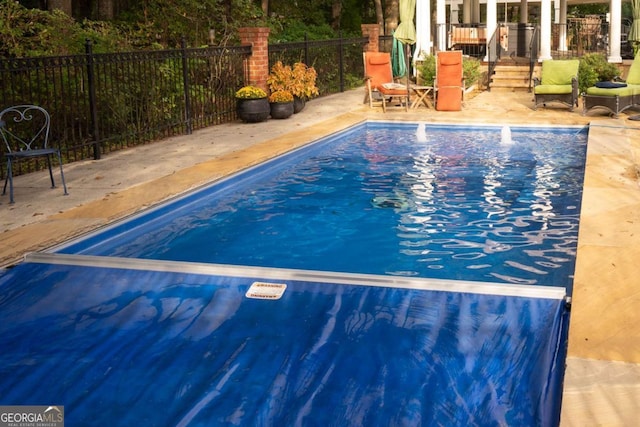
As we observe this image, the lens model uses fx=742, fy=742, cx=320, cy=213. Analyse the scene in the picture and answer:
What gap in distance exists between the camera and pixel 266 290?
4984 millimetres

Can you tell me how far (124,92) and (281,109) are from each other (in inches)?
137

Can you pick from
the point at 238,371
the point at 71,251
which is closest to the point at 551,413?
the point at 238,371

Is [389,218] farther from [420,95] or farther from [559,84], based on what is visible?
[420,95]

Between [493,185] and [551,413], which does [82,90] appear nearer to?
[493,185]

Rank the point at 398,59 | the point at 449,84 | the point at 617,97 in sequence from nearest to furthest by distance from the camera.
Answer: the point at 617,97 → the point at 449,84 → the point at 398,59

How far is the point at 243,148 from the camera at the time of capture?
10336 millimetres

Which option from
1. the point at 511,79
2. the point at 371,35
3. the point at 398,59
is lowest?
the point at 511,79

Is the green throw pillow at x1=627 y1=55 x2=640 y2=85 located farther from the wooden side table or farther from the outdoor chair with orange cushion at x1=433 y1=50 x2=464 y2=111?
the wooden side table

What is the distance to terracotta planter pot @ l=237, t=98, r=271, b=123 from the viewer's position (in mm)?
12977

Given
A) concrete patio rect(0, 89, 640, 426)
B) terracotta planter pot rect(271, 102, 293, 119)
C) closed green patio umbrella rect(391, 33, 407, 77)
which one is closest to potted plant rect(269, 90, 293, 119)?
terracotta planter pot rect(271, 102, 293, 119)

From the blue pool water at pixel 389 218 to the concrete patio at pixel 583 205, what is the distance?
26cm

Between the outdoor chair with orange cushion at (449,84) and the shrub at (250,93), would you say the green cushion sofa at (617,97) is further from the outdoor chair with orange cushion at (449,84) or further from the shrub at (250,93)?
the shrub at (250,93)

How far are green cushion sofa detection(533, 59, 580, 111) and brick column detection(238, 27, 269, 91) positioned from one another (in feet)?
16.5

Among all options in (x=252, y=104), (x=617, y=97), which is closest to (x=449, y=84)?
(x=617, y=97)
